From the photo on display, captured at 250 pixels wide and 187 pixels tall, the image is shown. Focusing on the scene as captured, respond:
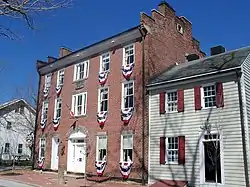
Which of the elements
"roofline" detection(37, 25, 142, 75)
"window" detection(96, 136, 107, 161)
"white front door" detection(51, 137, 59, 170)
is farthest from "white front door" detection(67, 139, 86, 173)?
"roofline" detection(37, 25, 142, 75)

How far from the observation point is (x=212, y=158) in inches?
594

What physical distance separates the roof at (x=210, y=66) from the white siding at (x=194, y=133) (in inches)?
33.9

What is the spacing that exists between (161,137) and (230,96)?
4659 mm

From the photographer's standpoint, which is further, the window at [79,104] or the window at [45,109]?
the window at [45,109]

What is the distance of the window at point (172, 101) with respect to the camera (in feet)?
56.8

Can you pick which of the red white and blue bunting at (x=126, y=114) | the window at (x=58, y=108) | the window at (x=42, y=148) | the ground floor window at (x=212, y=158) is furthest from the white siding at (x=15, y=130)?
the ground floor window at (x=212, y=158)

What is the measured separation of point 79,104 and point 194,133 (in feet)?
35.5

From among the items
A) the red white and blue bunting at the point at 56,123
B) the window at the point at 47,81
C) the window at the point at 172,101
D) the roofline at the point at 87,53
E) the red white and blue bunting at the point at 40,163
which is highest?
the roofline at the point at 87,53

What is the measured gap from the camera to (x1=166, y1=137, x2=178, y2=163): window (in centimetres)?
1653

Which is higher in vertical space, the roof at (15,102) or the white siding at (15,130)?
the roof at (15,102)

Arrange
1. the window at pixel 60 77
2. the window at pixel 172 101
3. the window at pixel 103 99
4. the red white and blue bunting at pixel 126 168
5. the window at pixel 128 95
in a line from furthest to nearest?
1. the window at pixel 60 77
2. the window at pixel 103 99
3. the window at pixel 128 95
4. the red white and blue bunting at pixel 126 168
5. the window at pixel 172 101

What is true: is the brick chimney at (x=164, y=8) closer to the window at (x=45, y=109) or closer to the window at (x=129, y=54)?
the window at (x=129, y=54)

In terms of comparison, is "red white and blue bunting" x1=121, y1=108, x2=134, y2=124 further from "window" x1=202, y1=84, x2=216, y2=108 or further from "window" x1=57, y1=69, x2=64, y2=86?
"window" x1=57, y1=69, x2=64, y2=86

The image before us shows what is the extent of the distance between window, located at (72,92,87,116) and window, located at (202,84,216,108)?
10114 millimetres
